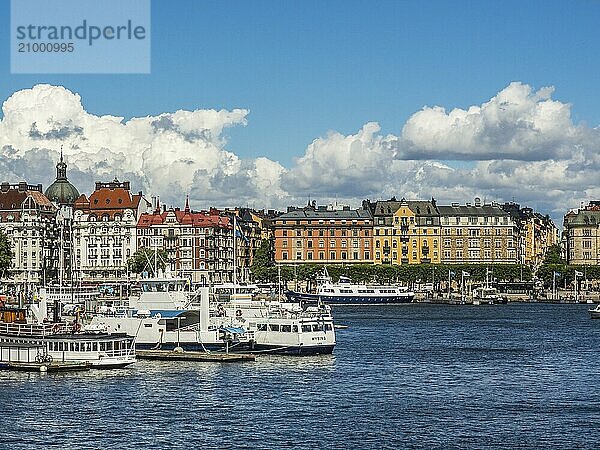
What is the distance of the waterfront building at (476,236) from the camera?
190875mm

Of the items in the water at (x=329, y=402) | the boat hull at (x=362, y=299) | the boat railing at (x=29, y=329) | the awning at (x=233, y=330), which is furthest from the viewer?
the boat hull at (x=362, y=299)

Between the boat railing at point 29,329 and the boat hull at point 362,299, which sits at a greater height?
the boat hull at point 362,299

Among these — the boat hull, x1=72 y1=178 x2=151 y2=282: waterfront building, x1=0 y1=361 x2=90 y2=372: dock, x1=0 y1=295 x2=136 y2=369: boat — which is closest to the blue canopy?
x1=0 y1=295 x2=136 y2=369: boat

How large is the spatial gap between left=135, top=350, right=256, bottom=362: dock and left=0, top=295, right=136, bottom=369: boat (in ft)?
13.3

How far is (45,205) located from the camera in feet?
599

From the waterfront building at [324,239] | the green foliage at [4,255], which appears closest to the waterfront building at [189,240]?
the waterfront building at [324,239]

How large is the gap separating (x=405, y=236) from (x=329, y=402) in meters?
137

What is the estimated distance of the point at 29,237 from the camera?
175500mm

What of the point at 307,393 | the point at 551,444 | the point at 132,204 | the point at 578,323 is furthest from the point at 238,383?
the point at 132,204

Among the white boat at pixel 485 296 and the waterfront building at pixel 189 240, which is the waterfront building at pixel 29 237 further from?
the white boat at pixel 485 296

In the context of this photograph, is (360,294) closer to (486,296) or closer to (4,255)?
(486,296)

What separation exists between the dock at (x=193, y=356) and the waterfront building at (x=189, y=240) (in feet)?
349

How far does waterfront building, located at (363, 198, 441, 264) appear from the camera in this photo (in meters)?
190

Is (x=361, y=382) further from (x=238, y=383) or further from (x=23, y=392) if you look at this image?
(x=23, y=392)
